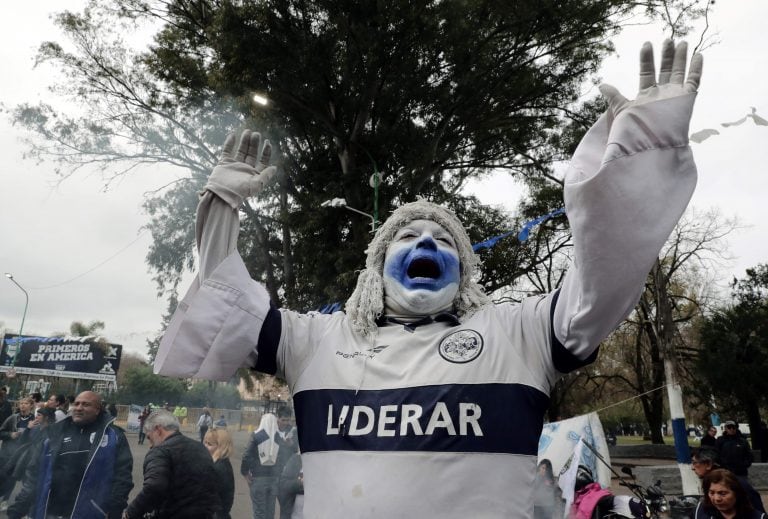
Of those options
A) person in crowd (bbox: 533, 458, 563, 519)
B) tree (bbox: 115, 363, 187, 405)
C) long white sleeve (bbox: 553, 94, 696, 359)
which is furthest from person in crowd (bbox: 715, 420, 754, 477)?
tree (bbox: 115, 363, 187, 405)

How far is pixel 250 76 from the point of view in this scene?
1091 centimetres

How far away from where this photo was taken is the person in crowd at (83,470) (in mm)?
4629

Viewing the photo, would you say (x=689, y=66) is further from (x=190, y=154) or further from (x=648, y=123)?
(x=190, y=154)

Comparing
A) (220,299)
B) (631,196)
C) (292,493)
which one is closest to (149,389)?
(292,493)

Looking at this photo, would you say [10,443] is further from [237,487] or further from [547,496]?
[547,496]

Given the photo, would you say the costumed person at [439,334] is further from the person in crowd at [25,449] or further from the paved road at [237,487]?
the person in crowd at [25,449]

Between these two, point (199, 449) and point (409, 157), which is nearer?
point (199, 449)

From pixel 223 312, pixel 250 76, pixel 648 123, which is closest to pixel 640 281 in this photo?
pixel 648 123

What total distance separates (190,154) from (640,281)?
14138mm

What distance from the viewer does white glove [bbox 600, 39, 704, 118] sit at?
58.4 inches

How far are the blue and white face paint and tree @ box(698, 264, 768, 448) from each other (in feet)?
51.3

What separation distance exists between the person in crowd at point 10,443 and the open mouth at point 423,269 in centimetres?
629

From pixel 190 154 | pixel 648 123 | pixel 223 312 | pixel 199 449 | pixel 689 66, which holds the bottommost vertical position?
pixel 199 449

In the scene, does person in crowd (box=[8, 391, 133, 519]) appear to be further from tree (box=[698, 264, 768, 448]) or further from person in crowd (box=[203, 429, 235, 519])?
tree (box=[698, 264, 768, 448])
